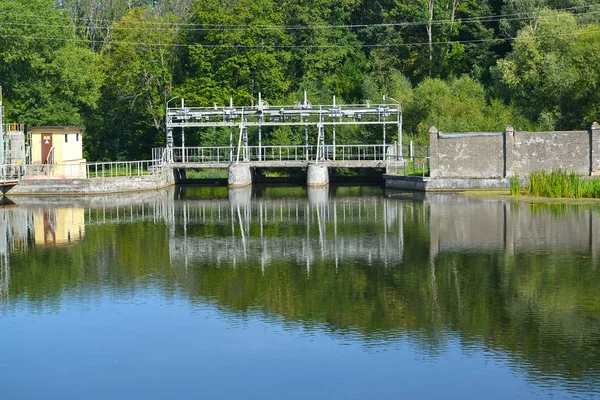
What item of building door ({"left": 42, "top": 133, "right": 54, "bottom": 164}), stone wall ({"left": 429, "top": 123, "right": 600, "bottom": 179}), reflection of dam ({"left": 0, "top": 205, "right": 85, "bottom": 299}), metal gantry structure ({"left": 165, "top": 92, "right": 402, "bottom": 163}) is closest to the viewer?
reflection of dam ({"left": 0, "top": 205, "right": 85, "bottom": 299})

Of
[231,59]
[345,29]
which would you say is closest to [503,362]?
[231,59]

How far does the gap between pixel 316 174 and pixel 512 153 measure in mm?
11656

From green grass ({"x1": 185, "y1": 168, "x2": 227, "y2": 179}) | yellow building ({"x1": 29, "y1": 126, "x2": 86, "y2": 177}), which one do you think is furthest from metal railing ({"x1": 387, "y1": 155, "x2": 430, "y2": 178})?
yellow building ({"x1": 29, "y1": 126, "x2": 86, "y2": 177})

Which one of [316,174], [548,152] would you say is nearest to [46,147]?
[316,174]

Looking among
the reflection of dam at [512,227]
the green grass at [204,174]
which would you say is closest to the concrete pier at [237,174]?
the green grass at [204,174]

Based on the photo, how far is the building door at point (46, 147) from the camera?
172ft

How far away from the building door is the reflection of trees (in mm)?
18047

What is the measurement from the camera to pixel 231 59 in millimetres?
66750

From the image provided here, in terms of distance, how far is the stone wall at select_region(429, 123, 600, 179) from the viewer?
155ft

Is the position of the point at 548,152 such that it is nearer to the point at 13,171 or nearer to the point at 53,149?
the point at 53,149

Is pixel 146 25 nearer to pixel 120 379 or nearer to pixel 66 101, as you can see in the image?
pixel 66 101

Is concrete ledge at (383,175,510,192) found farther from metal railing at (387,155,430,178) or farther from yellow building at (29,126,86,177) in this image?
yellow building at (29,126,86,177)

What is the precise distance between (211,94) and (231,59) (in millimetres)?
2758

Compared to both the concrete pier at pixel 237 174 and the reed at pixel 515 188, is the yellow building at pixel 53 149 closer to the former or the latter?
the concrete pier at pixel 237 174
